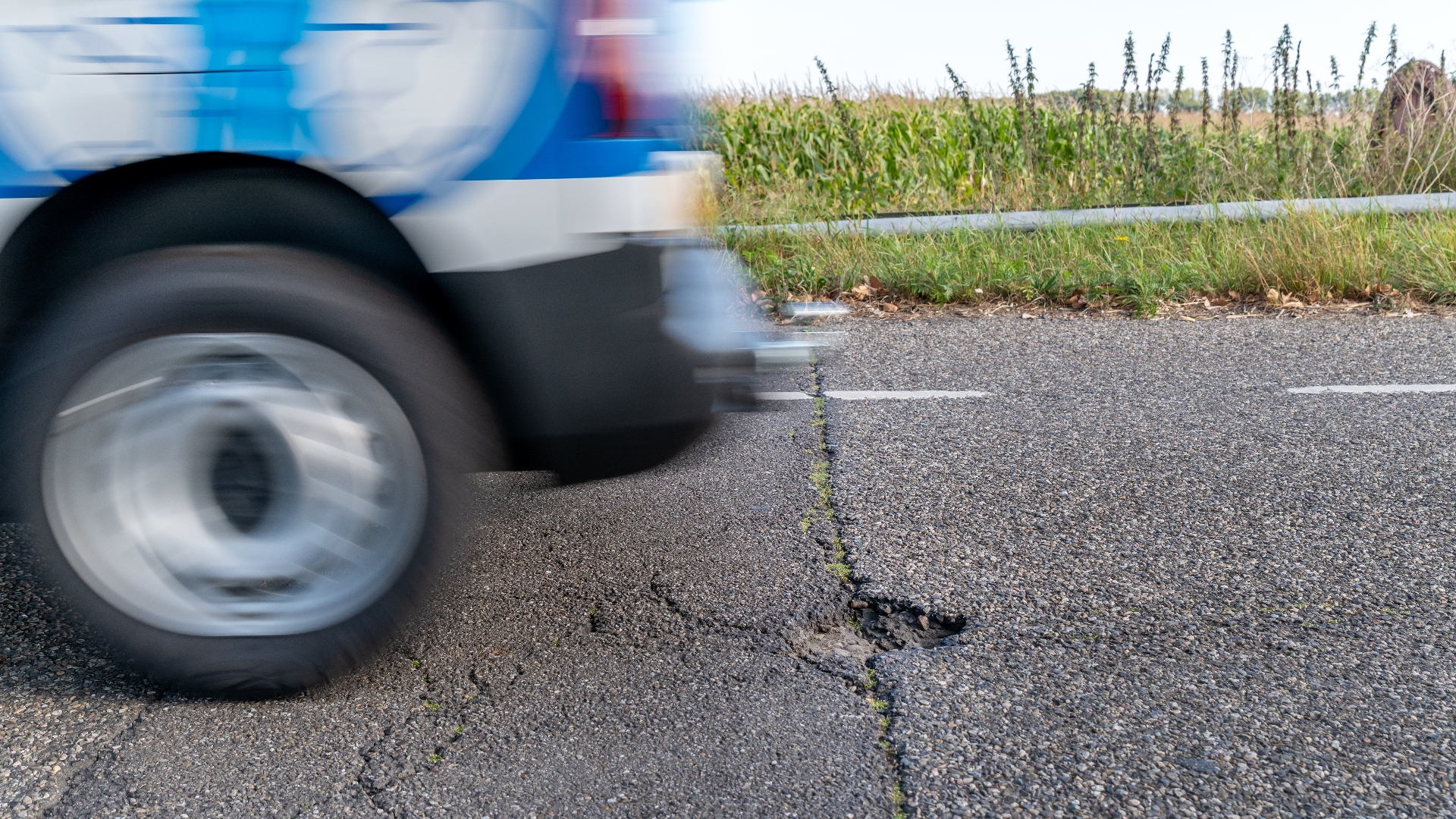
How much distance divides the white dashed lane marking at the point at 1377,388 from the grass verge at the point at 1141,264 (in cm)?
145

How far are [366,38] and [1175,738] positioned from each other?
1.81 m

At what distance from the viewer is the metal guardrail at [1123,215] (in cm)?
634

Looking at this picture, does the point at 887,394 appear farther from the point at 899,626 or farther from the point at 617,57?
the point at 617,57

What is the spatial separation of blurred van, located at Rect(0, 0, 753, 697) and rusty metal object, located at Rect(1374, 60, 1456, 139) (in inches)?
275

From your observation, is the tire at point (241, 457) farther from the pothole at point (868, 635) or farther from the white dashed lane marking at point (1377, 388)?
the white dashed lane marking at point (1377, 388)

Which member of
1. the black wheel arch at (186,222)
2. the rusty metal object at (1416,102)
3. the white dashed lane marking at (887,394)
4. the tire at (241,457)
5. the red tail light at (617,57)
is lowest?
the white dashed lane marking at (887,394)

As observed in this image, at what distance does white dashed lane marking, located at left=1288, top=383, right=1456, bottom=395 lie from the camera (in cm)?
411

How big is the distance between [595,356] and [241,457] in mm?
680

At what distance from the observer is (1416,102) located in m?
7.49

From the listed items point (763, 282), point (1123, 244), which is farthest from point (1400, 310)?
point (763, 282)

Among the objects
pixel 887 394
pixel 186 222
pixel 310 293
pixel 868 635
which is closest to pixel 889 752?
pixel 868 635

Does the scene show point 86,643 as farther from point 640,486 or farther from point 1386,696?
point 1386,696

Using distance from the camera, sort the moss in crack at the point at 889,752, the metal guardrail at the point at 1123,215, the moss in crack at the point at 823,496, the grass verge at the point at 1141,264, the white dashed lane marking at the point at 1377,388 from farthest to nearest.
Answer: the metal guardrail at the point at 1123,215 < the grass verge at the point at 1141,264 < the white dashed lane marking at the point at 1377,388 < the moss in crack at the point at 823,496 < the moss in crack at the point at 889,752

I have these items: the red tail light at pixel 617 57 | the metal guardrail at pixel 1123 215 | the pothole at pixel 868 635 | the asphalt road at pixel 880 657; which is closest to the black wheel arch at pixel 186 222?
the red tail light at pixel 617 57
